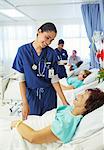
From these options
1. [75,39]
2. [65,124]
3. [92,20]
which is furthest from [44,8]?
[65,124]

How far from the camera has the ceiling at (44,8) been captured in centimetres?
482

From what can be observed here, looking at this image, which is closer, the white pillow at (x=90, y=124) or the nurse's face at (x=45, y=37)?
the white pillow at (x=90, y=124)

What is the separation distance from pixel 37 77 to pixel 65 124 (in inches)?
26.6

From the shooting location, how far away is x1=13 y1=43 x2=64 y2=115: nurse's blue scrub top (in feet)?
7.11

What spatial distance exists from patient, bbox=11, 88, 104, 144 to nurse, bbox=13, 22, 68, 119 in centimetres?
49

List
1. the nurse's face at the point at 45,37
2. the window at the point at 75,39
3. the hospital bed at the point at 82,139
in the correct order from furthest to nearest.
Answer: the window at the point at 75,39
the nurse's face at the point at 45,37
the hospital bed at the point at 82,139

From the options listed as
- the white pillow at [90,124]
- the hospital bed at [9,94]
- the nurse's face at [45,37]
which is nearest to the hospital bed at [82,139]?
the white pillow at [90,124]

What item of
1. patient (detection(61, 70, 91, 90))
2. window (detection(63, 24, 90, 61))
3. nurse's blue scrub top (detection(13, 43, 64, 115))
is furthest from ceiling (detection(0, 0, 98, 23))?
nurse's blue scrub top (detection(13, 43, 64, 115))

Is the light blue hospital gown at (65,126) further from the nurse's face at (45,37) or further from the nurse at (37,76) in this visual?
the nurse's face at (45,37)

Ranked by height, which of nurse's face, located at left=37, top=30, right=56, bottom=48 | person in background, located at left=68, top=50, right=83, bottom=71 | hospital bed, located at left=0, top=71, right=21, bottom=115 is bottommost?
hospital bed, located at left=0, top=71, right=21, bottom=115

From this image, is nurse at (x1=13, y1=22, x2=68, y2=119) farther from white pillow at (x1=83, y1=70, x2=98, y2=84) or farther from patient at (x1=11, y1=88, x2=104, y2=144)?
white pillow at (x1=83, y1=70, x2=98, y2=84)

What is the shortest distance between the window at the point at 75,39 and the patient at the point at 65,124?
4.82 m

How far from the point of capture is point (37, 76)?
2.16m

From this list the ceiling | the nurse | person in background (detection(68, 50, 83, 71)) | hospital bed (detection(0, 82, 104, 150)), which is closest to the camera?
hospital bed (detection(0, 82, 104, 150))
